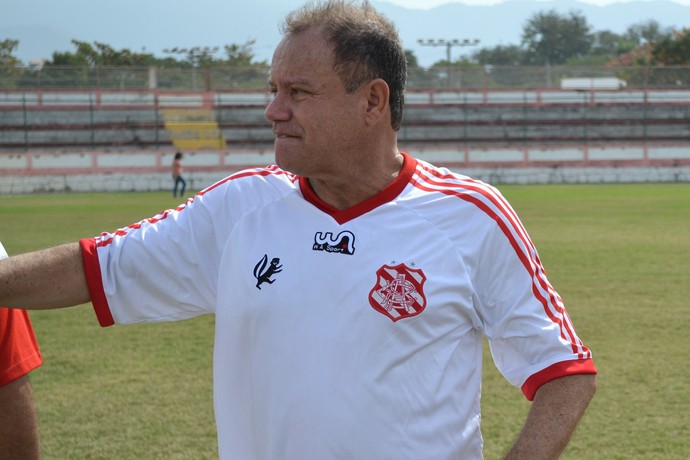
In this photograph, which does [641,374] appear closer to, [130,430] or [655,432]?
[655,432]

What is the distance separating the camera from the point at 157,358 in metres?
8.30

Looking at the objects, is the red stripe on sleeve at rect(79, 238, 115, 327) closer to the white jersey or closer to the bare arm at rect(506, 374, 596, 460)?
the white jersey

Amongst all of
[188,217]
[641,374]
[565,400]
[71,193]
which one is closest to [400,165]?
[188,217]

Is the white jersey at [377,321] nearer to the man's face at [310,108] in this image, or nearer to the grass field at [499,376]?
the man's face at [310,108]

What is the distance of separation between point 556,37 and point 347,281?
13558 cm

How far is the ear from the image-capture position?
2.42m

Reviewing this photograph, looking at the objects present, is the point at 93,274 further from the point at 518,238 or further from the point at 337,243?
the point at 518,238

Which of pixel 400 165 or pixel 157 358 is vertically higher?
pixel 400 165

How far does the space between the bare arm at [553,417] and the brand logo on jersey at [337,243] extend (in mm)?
541

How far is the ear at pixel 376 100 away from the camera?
7.95 feet

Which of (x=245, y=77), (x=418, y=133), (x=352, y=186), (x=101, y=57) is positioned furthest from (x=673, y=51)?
(x=352, y=186)

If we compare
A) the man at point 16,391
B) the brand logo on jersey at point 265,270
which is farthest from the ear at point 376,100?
the man at point 16,391

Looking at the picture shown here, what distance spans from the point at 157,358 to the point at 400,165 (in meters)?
6.12

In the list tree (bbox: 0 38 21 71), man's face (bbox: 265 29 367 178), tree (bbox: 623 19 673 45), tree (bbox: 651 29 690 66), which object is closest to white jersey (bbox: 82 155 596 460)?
man's face (bbox: 265 29 367 178)
